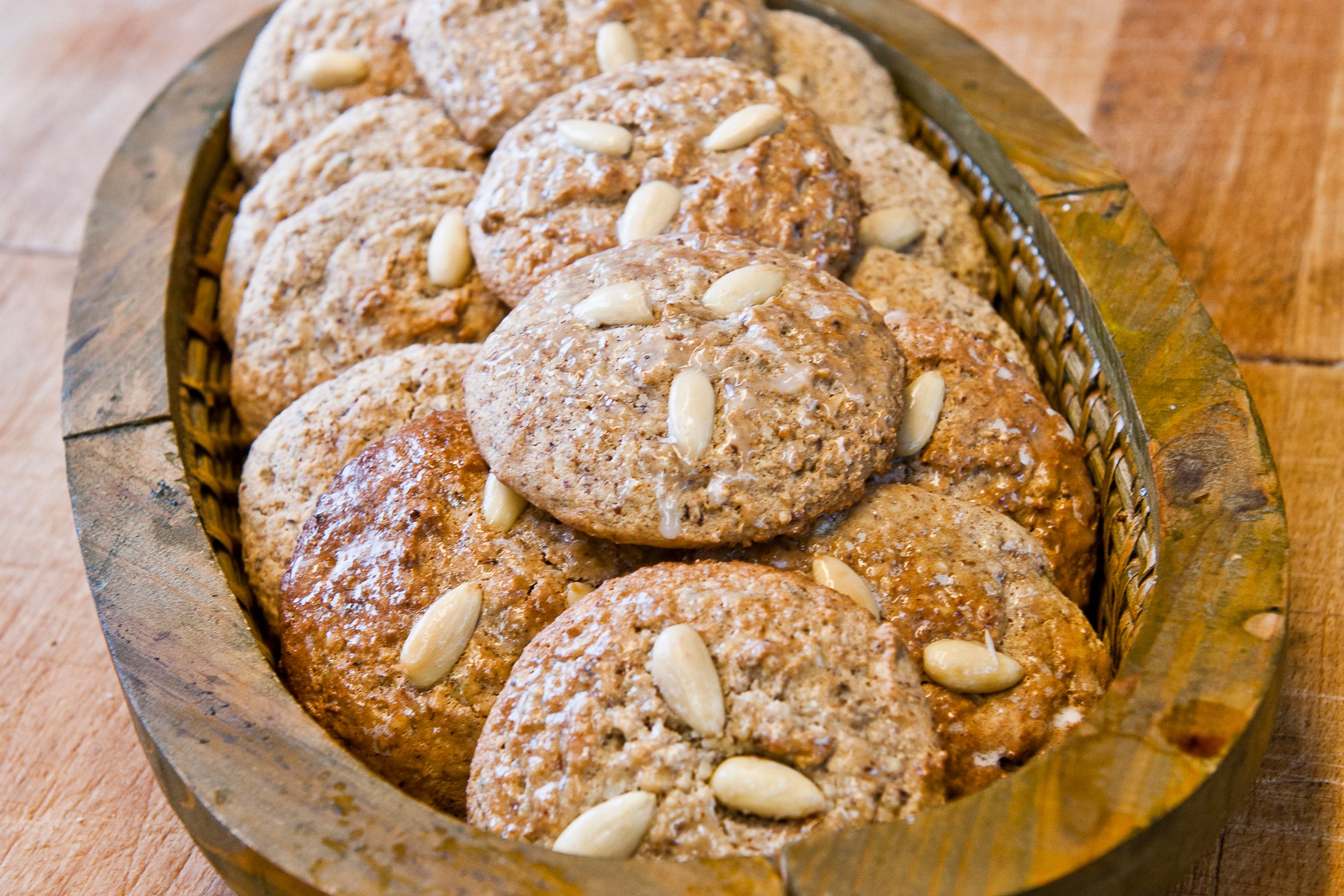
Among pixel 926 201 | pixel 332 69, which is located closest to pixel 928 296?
pixel 926 201

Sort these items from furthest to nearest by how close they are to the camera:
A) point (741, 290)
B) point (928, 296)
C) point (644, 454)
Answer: point (928, 296) → point (741, 290) → point (644, 454)

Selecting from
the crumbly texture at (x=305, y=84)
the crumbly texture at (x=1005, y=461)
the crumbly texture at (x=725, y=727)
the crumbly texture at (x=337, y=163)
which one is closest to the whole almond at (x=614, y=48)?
the crumbly texture at (x=337, y=163)

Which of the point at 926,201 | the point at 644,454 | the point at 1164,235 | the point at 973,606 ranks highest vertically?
the point at 644,454

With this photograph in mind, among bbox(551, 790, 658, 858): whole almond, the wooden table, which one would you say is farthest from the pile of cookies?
the wooden table

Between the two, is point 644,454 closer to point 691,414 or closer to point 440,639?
point 691,414

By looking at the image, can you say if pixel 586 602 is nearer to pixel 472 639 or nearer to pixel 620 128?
pixel 472 639
